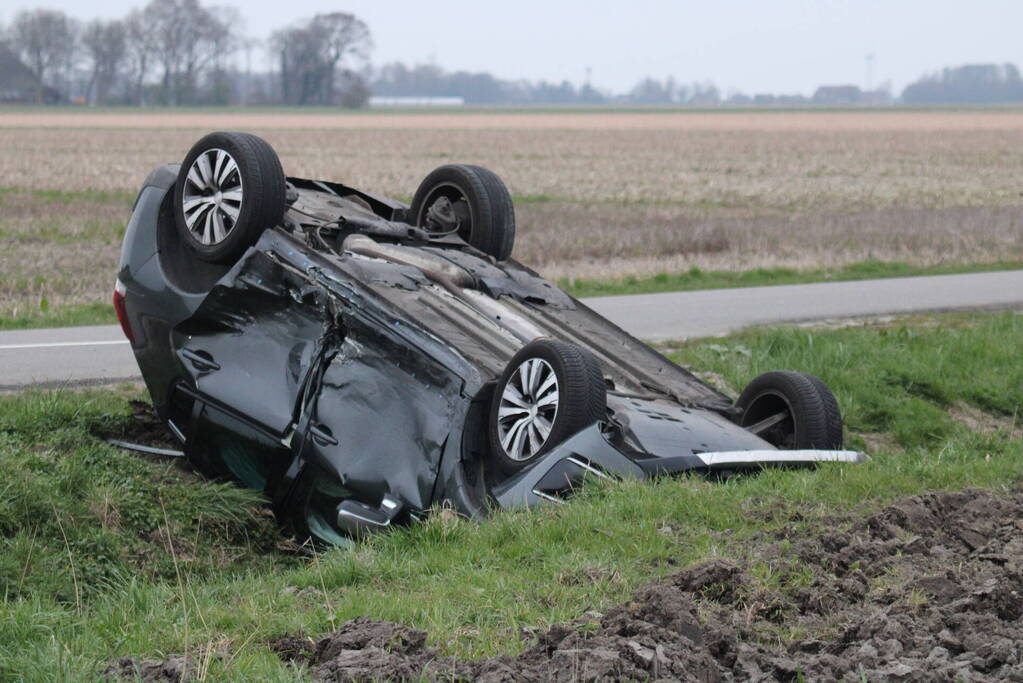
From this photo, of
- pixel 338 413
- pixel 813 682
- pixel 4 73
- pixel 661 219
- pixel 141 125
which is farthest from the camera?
pixel 4 73

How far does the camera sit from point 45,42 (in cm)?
12369

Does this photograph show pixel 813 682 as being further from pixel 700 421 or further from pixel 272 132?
pixel 272 132

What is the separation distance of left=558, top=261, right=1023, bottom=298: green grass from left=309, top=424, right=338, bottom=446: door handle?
8337 millimetres

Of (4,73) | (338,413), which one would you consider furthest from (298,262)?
(4,73)

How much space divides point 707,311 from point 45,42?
124274 mm

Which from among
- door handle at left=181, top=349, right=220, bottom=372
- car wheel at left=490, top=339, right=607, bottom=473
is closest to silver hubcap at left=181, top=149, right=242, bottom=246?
door handle at left=181, top=349, right=220, bottom=372

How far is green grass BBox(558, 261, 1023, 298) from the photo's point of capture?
14766mm

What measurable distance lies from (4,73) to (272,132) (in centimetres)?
6039

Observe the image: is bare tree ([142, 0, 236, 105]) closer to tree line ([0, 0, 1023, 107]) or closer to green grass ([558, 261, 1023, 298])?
tree line ([0, 0, 1023, 107])

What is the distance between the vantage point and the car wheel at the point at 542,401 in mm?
5410

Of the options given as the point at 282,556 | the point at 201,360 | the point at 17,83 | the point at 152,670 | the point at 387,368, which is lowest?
the point at 282,556

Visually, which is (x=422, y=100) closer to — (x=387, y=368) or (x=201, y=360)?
(x=201, y=360)

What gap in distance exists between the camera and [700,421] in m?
5.96

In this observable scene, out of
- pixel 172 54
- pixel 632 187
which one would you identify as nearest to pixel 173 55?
pixel 172 54
